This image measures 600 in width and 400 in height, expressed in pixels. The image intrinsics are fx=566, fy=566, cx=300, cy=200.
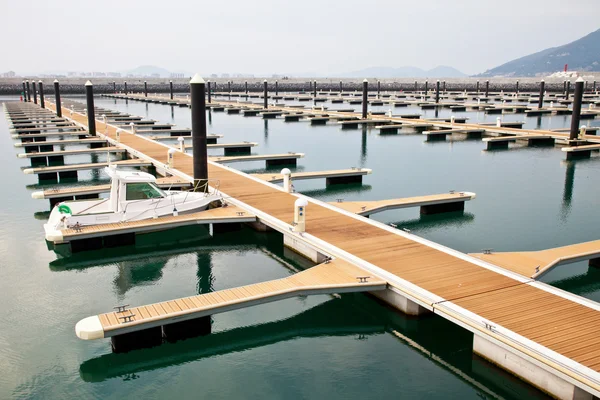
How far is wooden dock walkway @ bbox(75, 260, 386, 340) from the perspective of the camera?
8555 millimetres

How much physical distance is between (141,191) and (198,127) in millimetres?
2869

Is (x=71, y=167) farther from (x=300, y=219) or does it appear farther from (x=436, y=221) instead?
(x=436, y=221)

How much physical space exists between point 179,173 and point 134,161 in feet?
15.3

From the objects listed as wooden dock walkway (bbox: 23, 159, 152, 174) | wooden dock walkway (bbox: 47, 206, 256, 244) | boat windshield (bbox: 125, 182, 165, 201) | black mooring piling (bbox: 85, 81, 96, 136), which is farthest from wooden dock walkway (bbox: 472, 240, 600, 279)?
black mooring piling (bbox: 85, 81, 96, 136)

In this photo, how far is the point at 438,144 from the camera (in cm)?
3475

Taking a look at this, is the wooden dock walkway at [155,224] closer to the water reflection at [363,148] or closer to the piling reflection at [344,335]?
the piling reflection at [344,335]

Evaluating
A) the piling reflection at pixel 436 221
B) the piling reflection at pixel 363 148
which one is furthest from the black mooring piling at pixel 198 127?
the piling reflection at pixel 363 148

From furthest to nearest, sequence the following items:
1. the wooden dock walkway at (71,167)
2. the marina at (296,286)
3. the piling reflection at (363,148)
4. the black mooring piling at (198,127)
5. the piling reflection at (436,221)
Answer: the piling reflection at (363,148) → the wooden dock walkway at (71,167) → the black mooring piling at (198,127) → the piling reflection at (436,221) → the marina at (296,286)

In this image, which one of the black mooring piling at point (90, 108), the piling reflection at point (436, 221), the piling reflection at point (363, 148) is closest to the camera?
the piling reflection at point (436, 221)

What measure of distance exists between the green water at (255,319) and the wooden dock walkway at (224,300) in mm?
684

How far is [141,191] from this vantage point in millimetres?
14641

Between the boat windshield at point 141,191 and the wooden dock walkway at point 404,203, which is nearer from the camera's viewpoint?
the boat windshield at point 141,191

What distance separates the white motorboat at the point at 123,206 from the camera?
13.9 meters

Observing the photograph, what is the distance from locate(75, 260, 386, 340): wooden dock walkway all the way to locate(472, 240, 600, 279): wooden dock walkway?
8.97ft
